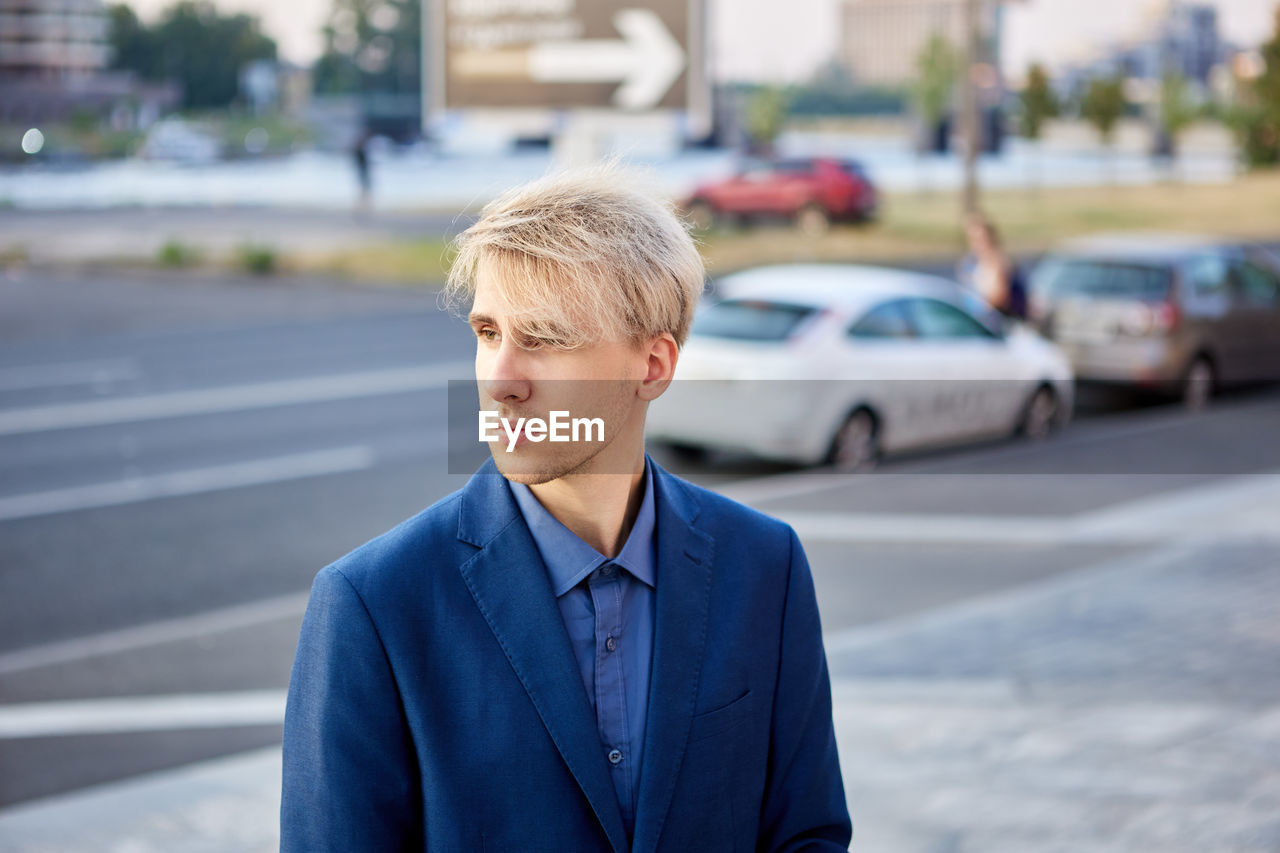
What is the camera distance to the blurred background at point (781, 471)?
534 centimetres

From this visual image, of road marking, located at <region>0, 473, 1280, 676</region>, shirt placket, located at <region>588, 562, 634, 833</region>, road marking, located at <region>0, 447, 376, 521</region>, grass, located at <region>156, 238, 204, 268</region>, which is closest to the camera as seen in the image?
shirt placket, located at <region>588, 562, 634, 833</region>

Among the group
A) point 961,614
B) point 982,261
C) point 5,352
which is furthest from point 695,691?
point 5,352

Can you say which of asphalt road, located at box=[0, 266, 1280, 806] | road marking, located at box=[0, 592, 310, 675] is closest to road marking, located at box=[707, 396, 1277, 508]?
asphalt road, located at box=[0, 266, 1280, 806]

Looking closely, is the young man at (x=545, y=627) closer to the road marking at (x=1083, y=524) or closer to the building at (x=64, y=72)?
the road marking at (x=1083, y=524)

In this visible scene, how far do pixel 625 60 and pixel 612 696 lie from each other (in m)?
13.1

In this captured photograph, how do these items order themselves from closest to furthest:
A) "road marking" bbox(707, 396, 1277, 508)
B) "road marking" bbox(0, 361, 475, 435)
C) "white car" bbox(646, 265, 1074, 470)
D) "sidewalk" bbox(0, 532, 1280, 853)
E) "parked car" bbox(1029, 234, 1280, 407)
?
1. "sidewalk" bbox(0, 532, 1280, 853)
2. "road marking" bbox(707, 396, 1277, 508)
3. "white car" bbox(646, 265, 1074, 470)
4. "road marking" bbox(0, 361, 475, 435)
5. "parked car" bbox(1029, 234, 1280, 407)

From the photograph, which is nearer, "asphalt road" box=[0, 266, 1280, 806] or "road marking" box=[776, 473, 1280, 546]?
"asphalt road" box=[0, 266, 1280, 806]

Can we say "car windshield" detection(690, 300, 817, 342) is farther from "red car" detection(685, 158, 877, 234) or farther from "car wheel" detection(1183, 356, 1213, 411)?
"red car" detection(685, 158, 877, 234)

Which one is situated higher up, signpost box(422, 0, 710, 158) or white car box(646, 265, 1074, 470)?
signpost box(422, 0, 710, 158)

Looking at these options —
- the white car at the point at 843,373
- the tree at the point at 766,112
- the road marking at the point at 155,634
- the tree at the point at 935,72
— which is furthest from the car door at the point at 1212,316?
the tree at the point at 766,112

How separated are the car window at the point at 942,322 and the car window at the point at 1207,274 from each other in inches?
128

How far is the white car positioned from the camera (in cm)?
1106

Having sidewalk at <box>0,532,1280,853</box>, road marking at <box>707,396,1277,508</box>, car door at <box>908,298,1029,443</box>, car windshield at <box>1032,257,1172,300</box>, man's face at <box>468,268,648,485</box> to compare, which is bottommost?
road marking at <box>707,396,1277,508</box>

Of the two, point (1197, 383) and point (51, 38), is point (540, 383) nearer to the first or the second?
point (1197, 383)
